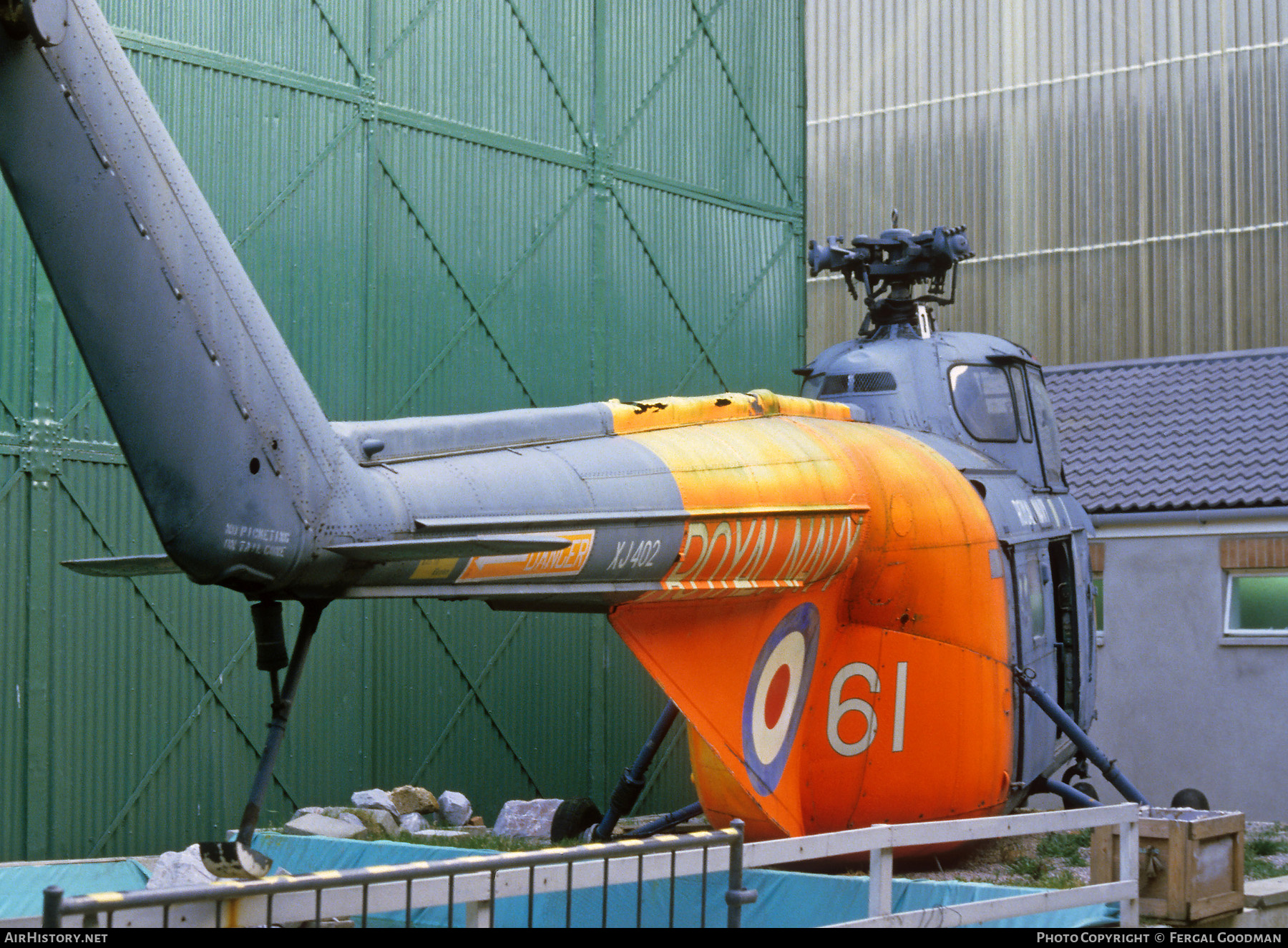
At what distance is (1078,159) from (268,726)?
26.1m

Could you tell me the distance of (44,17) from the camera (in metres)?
5.71

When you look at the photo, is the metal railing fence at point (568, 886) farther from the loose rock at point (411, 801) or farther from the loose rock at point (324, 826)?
the loose rock at point (411, 801)

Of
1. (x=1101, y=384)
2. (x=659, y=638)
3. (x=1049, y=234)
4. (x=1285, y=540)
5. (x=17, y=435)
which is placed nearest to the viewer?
(x=659, y=638)

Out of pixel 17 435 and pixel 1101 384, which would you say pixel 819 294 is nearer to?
pixel 1101 384

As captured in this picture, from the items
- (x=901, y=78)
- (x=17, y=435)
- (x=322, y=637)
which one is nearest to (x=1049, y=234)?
(x=901, y=78)

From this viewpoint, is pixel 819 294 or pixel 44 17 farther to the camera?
pixel 819 294

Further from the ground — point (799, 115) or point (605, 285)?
point (799, 115)

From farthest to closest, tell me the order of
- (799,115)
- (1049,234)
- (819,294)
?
(819,294) → (1049,234) → (799,115)

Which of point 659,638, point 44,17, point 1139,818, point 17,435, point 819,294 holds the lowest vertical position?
point 1139,818

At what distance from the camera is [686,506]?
8.17 meters

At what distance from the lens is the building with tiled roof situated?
18.5 metres

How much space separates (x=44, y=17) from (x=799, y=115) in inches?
601

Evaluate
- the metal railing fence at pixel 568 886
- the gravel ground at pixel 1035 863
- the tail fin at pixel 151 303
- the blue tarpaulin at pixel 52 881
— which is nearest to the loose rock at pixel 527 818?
the gravel ground at pixel 1035 863

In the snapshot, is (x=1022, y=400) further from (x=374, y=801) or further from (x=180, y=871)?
(x=180, y=871)
